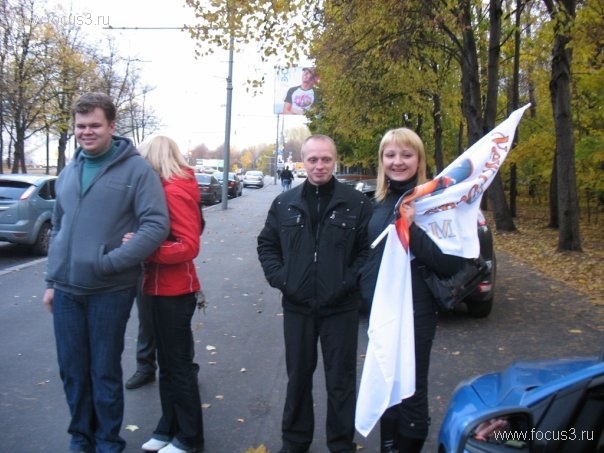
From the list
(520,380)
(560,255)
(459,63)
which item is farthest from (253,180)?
(520,380)

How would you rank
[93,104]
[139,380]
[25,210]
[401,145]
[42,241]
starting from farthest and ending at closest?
[42,241]
[25,210]
[139,380]
[401,145]
[93,104]

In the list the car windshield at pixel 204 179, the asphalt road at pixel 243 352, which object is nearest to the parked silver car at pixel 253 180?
the car windshield at pixel 204 179

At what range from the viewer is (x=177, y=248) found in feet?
10.6

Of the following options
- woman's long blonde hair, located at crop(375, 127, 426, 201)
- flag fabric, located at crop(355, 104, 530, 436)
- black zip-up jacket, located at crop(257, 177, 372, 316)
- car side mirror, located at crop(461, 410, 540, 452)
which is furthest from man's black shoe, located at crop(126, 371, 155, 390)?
car side mirror, located at crop(461, 410, 540, 452)

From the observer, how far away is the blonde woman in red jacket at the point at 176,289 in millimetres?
3268

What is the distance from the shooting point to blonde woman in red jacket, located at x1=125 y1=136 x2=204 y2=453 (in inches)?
129

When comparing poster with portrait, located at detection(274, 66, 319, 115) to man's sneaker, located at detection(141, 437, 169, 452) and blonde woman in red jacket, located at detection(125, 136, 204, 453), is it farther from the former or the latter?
man's sneaker, located at detection(141, 437, 169, 452)

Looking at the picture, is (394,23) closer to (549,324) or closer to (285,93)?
(549,324)

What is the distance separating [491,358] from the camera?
5504 mm

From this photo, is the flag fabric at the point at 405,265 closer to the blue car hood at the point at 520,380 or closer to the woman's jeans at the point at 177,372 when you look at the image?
the blue car hood at the point at 520,380

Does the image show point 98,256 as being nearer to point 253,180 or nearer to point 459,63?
point 459,63

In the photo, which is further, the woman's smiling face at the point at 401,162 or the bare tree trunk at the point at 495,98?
the bare tree trunk at the point at 495,98

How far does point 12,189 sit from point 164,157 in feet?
29.8

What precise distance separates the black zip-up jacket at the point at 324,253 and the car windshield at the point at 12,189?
365 inches
